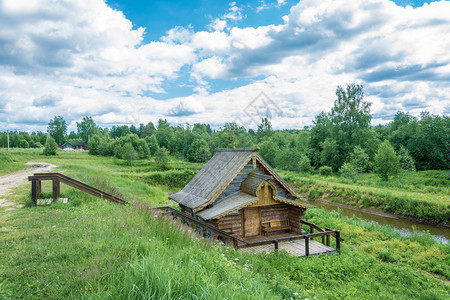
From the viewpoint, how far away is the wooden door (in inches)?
512

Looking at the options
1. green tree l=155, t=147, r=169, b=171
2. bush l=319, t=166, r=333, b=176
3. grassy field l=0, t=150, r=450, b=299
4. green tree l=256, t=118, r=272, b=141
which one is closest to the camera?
grassy field l=0, t=150, r=450, b=299

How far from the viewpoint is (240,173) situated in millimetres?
13453

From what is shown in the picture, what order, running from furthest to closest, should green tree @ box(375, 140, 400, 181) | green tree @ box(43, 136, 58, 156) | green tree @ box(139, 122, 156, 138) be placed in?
green tree @ box(139, 122, 156, 138) < green tree @ box(43, 136, 58, 156) < green tree @ box(375, 140, 400, 181)

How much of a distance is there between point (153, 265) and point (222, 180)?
31.2 feet

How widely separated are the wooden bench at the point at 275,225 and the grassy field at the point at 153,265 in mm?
3103

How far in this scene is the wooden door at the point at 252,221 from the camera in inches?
512

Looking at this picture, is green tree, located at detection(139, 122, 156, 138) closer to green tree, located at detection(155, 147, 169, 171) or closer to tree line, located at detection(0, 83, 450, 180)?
tree line, located at detection(0, 83, 450, 180)

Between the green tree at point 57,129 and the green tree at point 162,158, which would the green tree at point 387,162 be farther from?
the green tree at point 57,129

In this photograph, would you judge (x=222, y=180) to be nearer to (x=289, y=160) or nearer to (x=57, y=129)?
(x=289, y=160)

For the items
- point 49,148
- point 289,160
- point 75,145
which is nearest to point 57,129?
point 75,145

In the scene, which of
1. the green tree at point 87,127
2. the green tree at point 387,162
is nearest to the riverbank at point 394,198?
the green tree at point 387,162

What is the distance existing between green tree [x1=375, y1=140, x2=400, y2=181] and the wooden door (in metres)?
29.7

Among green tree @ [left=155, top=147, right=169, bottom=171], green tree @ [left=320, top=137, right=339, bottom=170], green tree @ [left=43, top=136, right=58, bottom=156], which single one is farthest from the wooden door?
green tree @ [left=43, top=136, right=58, bottom=156]

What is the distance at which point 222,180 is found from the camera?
13234 mm
